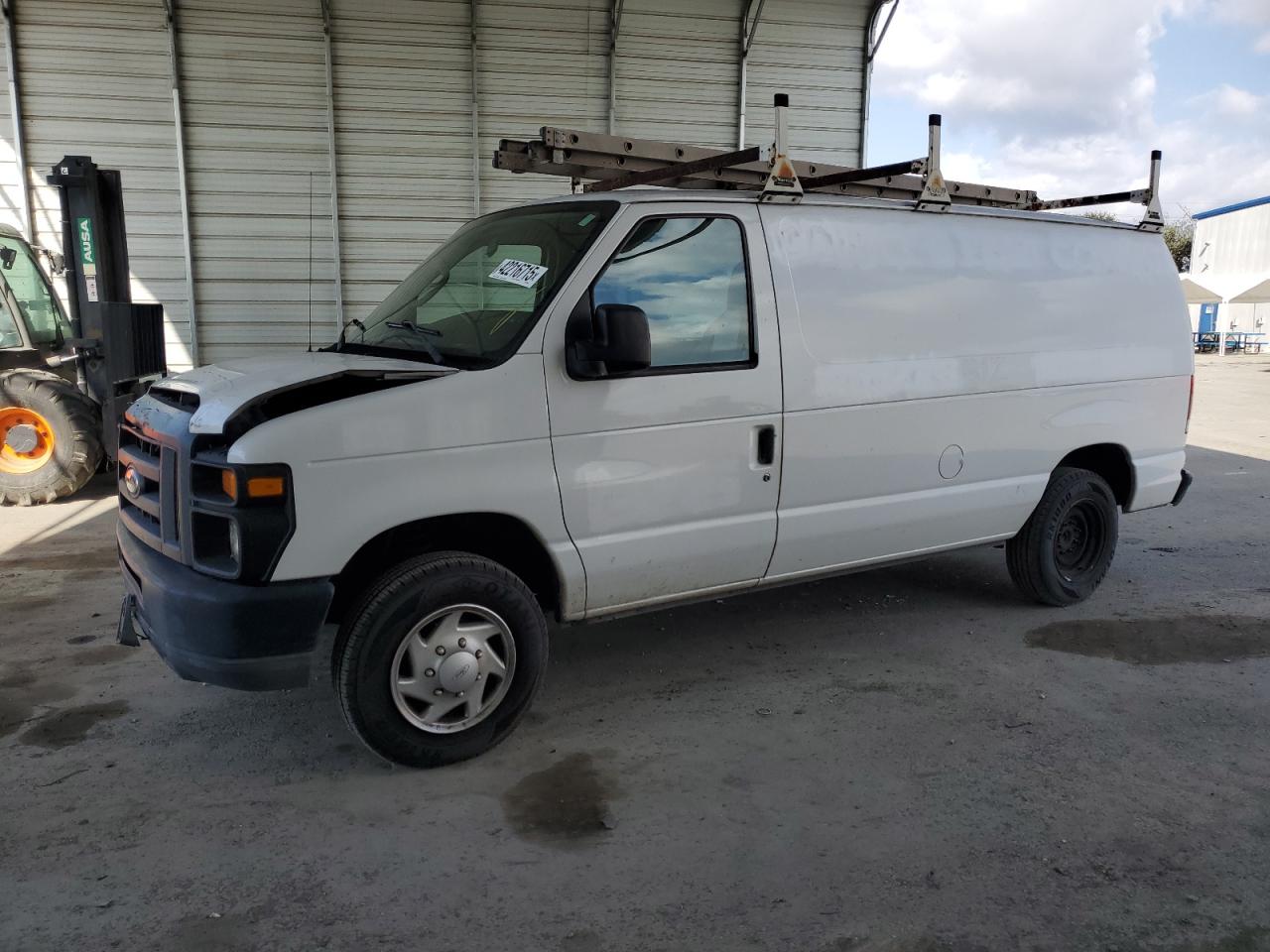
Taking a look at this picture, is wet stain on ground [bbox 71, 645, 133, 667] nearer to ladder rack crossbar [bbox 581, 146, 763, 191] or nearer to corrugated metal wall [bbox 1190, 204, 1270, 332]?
ladder rack crossbar [bbox 581, 146, 763, 191]

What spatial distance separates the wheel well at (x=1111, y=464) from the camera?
576 cm

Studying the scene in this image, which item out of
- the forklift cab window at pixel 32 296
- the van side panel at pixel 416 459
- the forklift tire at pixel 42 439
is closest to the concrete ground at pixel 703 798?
the van side panel at pixel 416 459

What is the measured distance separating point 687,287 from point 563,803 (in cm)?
214

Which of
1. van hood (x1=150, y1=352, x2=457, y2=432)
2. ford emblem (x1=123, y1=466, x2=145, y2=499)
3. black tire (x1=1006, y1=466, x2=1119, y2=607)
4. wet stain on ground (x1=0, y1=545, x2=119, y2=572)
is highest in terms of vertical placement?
van hood (x1=150, y1=352, x2=457, y2=432)

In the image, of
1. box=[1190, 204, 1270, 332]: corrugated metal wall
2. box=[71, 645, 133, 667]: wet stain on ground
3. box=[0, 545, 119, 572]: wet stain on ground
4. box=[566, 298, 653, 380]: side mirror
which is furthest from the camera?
box=[1190, 204, 1270, 332]: corrugated metal wall

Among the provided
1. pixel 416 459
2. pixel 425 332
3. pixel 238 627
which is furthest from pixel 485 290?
pixel 238 627

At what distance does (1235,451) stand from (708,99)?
8.05 metres

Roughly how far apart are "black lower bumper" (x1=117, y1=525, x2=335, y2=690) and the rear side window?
5.37 feet

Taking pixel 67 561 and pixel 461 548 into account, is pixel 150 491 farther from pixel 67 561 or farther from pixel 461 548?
pixel 67 561

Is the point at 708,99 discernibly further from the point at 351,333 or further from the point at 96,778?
the point at 96,778

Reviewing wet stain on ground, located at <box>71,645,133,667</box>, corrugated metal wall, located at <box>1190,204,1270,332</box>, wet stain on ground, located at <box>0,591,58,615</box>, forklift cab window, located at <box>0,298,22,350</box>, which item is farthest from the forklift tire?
corrugated metal wall, located at <box>1190,204,1270,332</box>

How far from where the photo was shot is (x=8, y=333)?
9.16 meters

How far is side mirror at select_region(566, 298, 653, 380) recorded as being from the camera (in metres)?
3.70

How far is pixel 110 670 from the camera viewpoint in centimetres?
481
